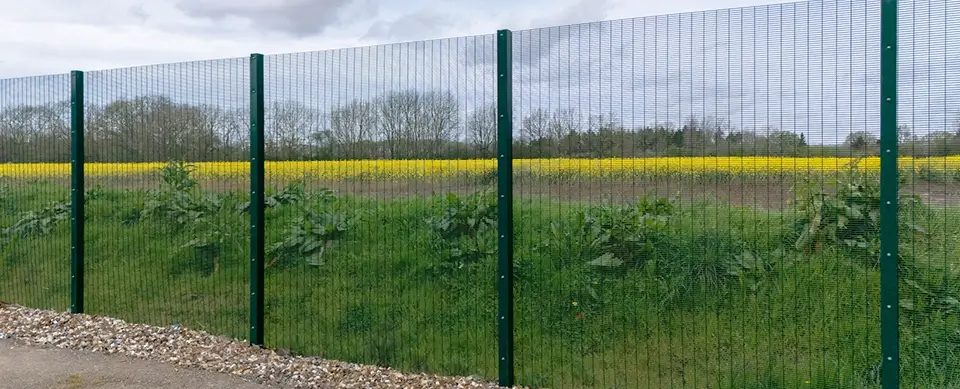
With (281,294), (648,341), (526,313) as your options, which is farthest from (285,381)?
(648,341)

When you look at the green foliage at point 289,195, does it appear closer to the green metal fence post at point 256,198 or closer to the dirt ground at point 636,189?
the green metal fence post at point 256,198

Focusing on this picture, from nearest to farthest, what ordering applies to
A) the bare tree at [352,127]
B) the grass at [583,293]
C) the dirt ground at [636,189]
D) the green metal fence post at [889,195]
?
the green metal fence post at [889,195]
the dirt ground at [636,189]
the grass at [583,293]
the bare tree at [352,127]

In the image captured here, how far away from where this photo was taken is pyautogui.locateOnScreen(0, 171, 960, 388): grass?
13.3 feet

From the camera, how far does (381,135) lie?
17.1 feet

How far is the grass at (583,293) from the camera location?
160 inches

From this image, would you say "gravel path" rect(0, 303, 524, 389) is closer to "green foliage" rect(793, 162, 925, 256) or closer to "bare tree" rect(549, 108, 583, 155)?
"bare tree" rect(549, 108, 583, 155)

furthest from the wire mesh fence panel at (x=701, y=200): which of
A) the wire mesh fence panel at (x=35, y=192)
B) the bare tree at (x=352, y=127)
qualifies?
the wire mesh fence panel at (x=35, y=192)

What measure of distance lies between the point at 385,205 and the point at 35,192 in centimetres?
413

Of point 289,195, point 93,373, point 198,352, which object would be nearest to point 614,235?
point 289,195

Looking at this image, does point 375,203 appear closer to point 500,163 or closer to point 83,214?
point 500,163

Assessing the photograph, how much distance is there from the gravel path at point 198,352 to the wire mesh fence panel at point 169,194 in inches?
6.5

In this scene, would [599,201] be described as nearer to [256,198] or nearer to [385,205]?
[385,205]

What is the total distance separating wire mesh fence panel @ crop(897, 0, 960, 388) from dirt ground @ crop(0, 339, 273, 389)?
12.3 ft

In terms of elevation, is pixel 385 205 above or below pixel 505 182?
below
